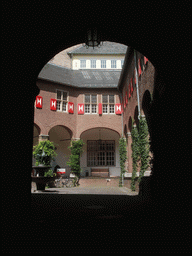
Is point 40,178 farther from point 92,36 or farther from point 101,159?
point 101,159

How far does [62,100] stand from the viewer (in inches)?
763

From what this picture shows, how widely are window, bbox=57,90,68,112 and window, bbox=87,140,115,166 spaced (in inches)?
186

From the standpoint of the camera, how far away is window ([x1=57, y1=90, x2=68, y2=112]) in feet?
63.5

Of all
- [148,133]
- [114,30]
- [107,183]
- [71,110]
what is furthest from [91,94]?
[114,30]

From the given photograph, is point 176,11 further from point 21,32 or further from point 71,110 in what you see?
point 71,110

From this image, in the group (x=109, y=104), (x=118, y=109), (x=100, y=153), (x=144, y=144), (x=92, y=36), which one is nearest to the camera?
(x=92, y=36)

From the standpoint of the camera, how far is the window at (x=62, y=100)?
63.5ft

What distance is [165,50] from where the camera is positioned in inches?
215

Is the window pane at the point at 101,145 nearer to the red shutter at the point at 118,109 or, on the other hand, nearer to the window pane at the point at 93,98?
the red shutter at the point at 118,109

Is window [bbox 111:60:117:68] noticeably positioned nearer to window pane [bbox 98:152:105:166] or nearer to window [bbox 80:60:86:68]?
window [bbox 80:60:86:68]

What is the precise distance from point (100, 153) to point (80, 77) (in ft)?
23.8

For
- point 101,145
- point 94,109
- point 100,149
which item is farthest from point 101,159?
point 94,109

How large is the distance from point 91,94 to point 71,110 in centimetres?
221

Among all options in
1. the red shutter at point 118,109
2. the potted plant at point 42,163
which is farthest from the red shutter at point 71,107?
the potted plant at point 42,163
